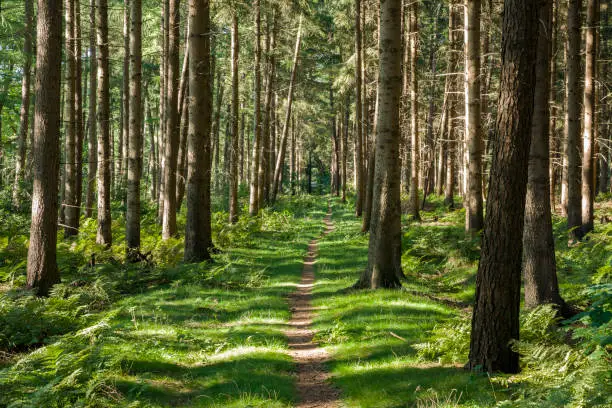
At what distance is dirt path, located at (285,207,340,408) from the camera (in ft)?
20.4

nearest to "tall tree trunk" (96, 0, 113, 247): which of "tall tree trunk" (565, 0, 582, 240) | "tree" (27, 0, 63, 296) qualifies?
"tree" (27, 0, 63, 296)

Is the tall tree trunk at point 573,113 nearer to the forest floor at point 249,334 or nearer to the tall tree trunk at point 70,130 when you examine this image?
the forest floor at point 249,334

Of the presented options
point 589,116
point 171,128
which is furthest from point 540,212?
point 171,128

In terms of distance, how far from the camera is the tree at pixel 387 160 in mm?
10906

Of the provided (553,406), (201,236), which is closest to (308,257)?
(201,236)

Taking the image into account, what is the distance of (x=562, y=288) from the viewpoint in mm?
10727

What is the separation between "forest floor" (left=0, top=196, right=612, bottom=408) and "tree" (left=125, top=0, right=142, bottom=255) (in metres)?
0.77

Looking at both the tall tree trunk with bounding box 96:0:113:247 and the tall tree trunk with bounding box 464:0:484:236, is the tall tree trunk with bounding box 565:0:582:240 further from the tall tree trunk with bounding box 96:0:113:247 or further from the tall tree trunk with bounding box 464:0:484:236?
the tall tree trunk with bounding box 96:0:113:247

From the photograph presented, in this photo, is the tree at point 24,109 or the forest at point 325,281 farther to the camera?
the tree at point 24,109

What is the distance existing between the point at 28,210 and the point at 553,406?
25.0 meters

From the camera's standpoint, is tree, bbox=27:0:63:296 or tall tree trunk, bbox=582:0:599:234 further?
tall tree trunk, bbox=582:0:599:234

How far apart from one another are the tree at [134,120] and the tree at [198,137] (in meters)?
1.63

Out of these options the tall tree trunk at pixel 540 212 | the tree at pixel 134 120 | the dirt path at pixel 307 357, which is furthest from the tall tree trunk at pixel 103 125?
the tall tree trunk at pixel 540 212

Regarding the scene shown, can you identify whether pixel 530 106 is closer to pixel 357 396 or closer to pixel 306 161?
pixel 357 396
